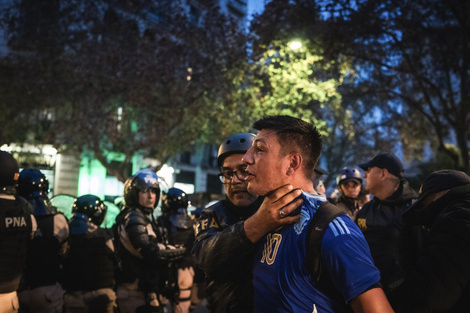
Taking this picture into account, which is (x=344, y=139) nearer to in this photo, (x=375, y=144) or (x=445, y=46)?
(x=375, y=144)

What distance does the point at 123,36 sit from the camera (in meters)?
18.7

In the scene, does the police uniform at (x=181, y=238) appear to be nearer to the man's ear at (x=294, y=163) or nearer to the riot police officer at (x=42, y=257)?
the riot police officer at (x=42, y=257)

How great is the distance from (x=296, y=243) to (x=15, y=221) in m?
3.39

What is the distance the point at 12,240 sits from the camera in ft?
13.5

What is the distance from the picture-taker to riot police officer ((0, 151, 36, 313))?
4.00m

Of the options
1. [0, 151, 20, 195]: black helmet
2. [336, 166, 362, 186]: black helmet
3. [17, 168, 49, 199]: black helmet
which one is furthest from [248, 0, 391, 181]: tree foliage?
[0, 151, 20, 195]: black helmet

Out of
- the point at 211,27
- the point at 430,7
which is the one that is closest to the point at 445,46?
the point at 430,7

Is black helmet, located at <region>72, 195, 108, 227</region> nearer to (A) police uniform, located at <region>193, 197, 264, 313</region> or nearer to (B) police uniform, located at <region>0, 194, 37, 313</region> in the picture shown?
(B) police uniform, located at <region>0, 194, 37, 313</region>

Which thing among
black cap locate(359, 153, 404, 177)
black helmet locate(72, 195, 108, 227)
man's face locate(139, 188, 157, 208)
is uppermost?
black cap locate(359, 153, 404, 177)

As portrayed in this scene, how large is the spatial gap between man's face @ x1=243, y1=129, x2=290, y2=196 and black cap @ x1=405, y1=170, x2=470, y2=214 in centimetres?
130

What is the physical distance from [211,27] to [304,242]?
17742 millimetres

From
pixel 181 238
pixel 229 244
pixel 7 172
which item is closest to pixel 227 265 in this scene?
pixel 229 244

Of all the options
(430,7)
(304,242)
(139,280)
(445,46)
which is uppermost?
(430,7)

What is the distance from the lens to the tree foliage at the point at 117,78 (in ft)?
56.6
